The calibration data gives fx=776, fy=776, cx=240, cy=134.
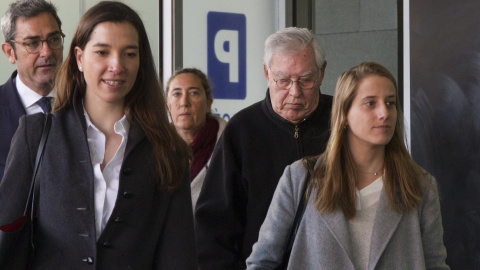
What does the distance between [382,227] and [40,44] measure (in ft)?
6.59

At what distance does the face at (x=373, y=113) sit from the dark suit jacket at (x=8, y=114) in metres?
1.51

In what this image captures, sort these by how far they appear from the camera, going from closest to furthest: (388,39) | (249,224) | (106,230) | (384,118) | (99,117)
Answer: (106,230)
(99,117)
(384,118)
(249,224)
(388,39)

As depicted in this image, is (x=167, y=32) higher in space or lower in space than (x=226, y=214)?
higher

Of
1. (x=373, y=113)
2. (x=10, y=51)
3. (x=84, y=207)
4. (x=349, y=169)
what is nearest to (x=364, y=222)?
(x=349, y=169)

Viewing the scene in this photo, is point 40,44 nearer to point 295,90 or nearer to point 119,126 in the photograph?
point 295,90

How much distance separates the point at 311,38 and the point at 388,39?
3433 mm

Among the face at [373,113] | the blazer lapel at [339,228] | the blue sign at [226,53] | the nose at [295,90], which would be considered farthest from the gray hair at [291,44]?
the blue sign at [226,53]

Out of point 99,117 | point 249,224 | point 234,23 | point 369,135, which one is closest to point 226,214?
point 249,224

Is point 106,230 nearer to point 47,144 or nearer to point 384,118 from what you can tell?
point 47,144

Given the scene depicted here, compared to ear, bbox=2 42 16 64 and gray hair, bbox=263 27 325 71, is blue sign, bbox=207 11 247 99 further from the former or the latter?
gray hair, bbox=263 27 325 71

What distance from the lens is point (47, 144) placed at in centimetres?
259

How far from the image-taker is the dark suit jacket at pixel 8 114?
3.46 meters

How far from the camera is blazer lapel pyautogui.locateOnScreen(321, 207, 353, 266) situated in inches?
118

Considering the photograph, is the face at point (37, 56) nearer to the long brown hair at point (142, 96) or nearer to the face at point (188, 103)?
the long brown hair at point (142, 96)
